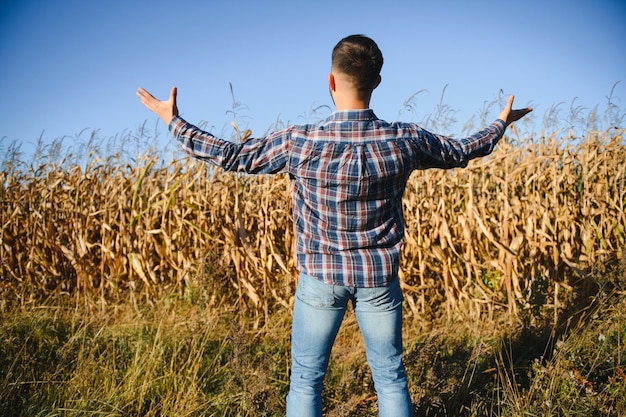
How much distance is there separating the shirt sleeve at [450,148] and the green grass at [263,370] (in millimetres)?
1382

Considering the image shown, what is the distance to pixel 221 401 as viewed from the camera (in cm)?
255

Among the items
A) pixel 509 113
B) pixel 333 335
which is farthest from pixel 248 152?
pixel 509 113

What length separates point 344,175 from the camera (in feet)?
5.23

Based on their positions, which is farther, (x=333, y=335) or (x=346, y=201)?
(x=333, y=335)

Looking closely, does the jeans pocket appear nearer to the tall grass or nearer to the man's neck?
the man's neck

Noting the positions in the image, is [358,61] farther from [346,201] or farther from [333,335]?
[333,335]

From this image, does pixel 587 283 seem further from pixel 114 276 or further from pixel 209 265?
pixel 114 276

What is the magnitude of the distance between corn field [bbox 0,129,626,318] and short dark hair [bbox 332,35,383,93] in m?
2.34

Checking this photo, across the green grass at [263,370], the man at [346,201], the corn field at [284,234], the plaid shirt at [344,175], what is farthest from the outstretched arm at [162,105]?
the corn field at [284,234]

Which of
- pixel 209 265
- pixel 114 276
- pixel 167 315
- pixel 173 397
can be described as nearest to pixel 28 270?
pixel 114 276

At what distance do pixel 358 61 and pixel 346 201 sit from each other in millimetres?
512

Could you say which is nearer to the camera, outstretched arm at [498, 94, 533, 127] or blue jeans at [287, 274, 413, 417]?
blue jeans at [287, 274, 413, 417]

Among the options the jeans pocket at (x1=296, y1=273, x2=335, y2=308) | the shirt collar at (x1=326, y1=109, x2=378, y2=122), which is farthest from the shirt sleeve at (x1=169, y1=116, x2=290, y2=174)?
the jeans pocket at (x1=296, y1=273, x2=335, y2=308)

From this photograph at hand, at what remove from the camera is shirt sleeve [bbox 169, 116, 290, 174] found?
167 cm
